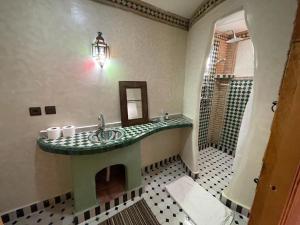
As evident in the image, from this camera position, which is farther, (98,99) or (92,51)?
(98,99)

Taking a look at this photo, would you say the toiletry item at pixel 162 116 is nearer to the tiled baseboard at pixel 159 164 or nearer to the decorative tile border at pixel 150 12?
the tiled baseboard at pixel 159 164

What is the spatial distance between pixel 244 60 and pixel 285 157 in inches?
106

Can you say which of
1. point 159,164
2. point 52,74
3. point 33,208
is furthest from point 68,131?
point 159,164

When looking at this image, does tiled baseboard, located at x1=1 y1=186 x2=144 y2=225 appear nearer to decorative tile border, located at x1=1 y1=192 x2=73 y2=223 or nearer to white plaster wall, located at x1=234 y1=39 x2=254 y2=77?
decorative tile border, located at x1=1 y1=192 x2=73 y2=223

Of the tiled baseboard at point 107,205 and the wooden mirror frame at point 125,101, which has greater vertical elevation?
the wooden mirror frame at point 125,101

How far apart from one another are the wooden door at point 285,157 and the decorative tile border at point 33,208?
201 centimetres

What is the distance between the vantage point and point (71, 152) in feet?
4.07

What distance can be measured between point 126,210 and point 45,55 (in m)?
1.89

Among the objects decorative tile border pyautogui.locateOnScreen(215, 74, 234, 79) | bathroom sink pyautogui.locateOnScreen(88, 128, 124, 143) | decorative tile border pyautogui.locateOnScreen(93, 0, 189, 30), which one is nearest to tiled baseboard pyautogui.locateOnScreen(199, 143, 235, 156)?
decorative tile border pyautogui.locateOnScreen(215, 74, 234, 79)

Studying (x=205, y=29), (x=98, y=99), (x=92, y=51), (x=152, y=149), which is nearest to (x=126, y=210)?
(x=152, y=149)

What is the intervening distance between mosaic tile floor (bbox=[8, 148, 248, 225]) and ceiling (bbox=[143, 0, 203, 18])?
2449 mm

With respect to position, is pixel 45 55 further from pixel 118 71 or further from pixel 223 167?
pixel 223 167

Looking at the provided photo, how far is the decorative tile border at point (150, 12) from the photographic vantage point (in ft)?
5.32

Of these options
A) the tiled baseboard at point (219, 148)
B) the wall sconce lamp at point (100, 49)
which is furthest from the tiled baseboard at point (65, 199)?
the tiled baseboard at point (219, 148)
